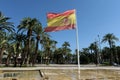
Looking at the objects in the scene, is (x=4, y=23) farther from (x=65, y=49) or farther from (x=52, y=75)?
(x=65, y=49)

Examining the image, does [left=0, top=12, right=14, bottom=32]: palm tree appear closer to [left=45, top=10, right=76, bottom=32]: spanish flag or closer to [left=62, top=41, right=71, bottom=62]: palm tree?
[left=45, top=10, right=76, bottom=32]: spanish flag

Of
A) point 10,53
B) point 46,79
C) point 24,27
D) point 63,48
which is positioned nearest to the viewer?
point 46,79

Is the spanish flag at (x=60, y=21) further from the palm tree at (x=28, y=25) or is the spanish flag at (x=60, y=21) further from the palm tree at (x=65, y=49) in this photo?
the palm tree at (x=65, y=49)

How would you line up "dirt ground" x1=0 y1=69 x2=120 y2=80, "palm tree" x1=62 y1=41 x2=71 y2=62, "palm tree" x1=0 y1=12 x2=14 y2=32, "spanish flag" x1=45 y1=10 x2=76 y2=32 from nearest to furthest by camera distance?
"spanish flag" x1=45 y1=10 x2=76 y2=32
"dirt ground" x1=0 y1=69 x2=120 y2=80
"palm tree" x1=0 y1=12 x2=14 y2=32
"palm tree" x1=62 y1=41 x2=71 y2=62

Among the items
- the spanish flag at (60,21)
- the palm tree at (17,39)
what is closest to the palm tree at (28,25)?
the palm tree at (17,39)

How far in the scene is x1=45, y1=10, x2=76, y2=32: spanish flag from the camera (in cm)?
1498

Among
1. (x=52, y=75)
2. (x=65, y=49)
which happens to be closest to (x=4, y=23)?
(x=52, y=75)

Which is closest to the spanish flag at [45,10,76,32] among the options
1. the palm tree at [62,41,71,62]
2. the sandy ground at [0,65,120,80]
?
the sandy ground at [0,65,120,80]

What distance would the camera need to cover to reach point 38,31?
48.8 m

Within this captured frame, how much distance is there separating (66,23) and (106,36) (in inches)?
2563

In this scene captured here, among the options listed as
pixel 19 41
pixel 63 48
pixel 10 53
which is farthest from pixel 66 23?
pixel 63 48

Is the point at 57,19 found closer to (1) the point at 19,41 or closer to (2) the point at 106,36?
(1) the point at 19,41

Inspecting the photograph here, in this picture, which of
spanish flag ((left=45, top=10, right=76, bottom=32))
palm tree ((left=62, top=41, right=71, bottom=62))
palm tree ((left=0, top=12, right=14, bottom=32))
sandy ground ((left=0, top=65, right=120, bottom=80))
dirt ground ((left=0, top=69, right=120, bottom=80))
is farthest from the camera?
palm tree ((left=62, top=41, right=71, bottom=62))

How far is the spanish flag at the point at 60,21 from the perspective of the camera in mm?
14984
